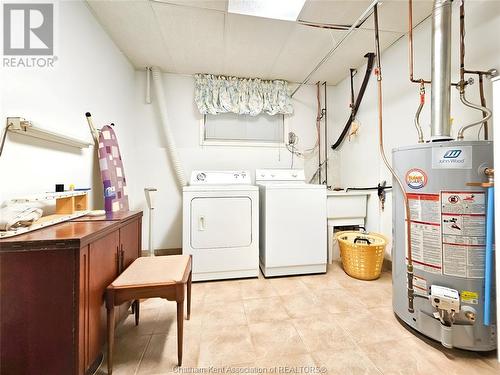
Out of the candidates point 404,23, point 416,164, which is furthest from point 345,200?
point 404,23

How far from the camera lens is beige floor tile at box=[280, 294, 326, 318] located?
5.57 ft

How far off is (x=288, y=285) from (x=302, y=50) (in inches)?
101

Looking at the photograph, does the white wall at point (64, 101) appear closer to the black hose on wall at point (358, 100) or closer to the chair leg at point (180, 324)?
the chair leg at point (180, 324)

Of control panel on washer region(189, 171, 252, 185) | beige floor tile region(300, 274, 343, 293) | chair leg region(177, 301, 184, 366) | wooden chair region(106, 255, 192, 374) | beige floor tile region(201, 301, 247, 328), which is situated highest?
control panel on washer region(189, 171, 252, 185)

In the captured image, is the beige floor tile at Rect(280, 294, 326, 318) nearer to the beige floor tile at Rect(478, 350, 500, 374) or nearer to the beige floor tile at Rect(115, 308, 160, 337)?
the beige floor tile at Rect(478, 350, 500, 374)

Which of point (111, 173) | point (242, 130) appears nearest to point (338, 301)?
point (111, 173)

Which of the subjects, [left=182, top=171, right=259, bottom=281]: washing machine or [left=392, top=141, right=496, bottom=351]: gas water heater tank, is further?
[left=182, top=171, right=259, bottom=281]: washing machine

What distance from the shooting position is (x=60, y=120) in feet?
4.99

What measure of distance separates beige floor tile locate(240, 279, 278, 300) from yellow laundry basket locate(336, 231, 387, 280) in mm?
912

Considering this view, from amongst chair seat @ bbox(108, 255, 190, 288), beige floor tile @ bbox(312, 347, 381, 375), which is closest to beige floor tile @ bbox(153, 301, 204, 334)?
chair seat @ bbox(108, 255, 190, 288)

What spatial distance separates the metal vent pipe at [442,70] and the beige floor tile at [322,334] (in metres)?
1.42

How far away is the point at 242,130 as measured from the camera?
3.23 metres

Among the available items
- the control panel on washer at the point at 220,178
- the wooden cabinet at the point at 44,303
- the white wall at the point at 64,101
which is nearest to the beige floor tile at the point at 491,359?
the wooden cabinet at the point at 44,303

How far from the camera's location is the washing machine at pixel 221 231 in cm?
221
